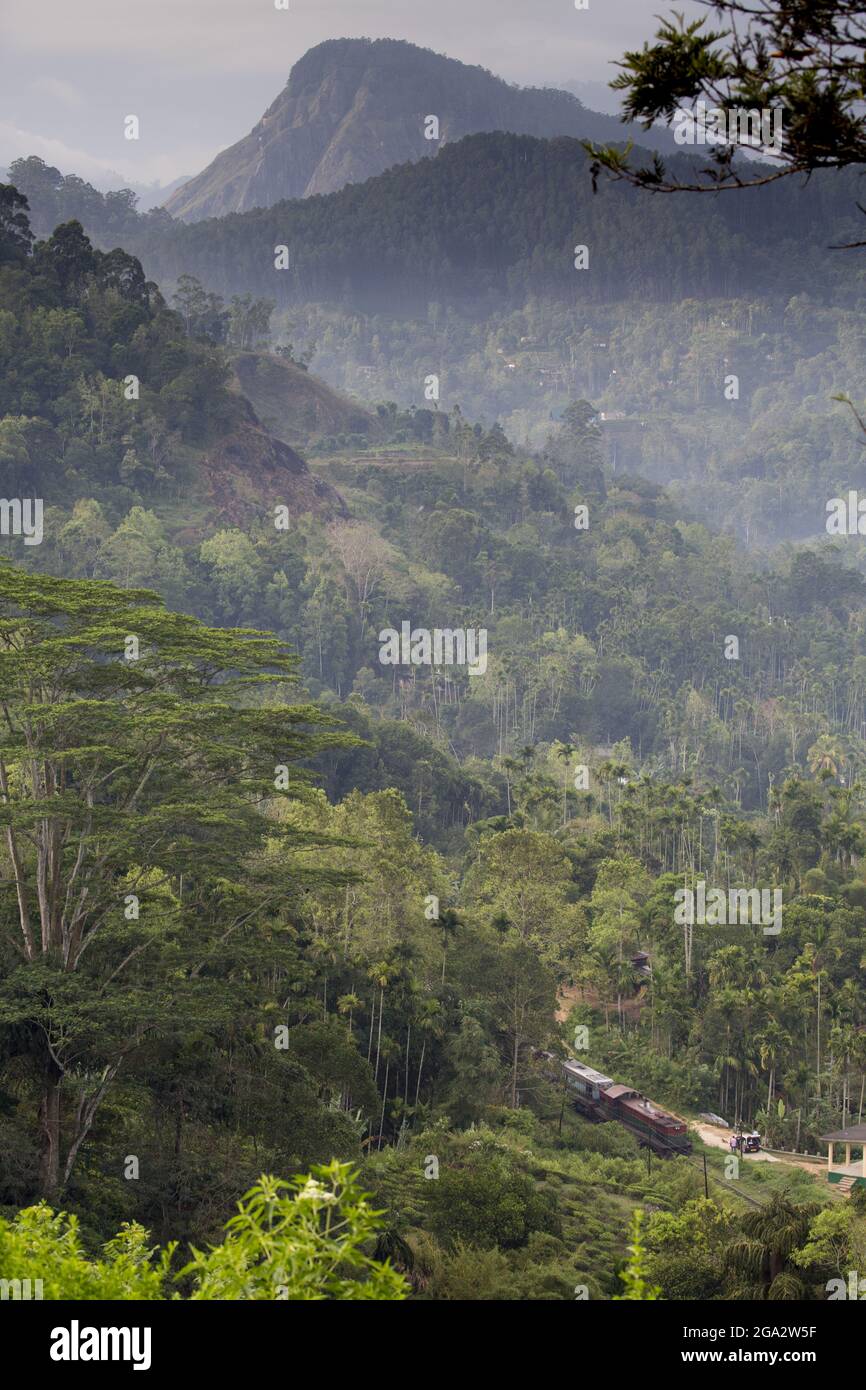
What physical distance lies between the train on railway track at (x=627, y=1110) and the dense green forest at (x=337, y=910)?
90 cm

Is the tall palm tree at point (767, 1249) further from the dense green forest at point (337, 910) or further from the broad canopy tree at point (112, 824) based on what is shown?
the broad canopy tree at point (112, 824)

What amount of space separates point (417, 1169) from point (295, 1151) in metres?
4.14

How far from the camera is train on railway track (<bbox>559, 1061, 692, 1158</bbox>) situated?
41094 mm

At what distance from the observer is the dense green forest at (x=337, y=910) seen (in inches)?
957

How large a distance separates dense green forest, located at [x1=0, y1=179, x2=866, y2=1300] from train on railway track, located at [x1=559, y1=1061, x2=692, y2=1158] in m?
0.90

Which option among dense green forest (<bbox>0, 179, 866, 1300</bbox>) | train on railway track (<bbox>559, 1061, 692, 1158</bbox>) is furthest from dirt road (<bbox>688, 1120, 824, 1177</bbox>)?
dense green forest (<bbox>0, 179, 866, 1300</bbox>)

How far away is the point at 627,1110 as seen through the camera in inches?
1667

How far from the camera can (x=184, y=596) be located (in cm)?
8975

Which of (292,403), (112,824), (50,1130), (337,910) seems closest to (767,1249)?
(50,1130)

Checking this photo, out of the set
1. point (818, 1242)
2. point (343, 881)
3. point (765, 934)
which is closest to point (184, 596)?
point (765, 934)

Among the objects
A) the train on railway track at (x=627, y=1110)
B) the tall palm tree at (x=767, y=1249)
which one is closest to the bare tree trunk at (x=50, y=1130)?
the tall palm tree at (x=767, y=1249)

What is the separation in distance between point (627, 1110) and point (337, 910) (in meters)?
10.3

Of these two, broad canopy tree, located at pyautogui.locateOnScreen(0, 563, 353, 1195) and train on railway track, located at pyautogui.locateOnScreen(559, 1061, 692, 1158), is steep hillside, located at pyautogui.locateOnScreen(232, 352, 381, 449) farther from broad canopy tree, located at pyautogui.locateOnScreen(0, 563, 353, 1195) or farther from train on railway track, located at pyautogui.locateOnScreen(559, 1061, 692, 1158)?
broad canopy tree, located at pyautogui.locateOnScreen(0, 563, 353, 1195)
